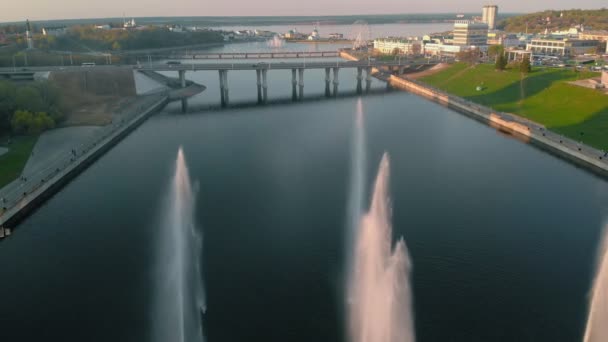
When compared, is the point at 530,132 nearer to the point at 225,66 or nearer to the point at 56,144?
the point at 56,144

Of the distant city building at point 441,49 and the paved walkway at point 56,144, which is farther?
the distant city building at point 441,49

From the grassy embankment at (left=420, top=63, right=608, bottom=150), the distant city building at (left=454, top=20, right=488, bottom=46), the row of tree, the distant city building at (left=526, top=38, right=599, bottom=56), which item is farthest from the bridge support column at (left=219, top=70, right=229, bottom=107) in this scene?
the distant city building at (left=454, top=20, right=488, bottom=46)

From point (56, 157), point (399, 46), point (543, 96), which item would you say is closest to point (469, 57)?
point (543, 96)

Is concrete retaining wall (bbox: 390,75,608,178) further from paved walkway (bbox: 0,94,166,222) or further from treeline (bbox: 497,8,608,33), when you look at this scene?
treeline (bbox: 497,8,608,33)

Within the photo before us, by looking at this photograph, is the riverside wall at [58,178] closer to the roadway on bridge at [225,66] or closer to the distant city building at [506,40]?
the roadway on bridge at [225,66]

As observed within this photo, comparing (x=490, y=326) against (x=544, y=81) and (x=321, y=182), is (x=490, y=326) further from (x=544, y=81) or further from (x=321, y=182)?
(x=544, y=81)

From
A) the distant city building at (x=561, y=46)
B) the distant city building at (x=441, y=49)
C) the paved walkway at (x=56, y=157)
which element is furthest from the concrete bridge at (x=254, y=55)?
the paved walkway at (x=56, y=157)
